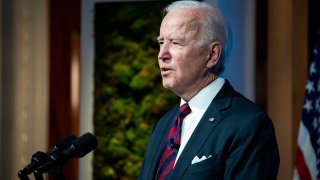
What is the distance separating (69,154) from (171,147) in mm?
386

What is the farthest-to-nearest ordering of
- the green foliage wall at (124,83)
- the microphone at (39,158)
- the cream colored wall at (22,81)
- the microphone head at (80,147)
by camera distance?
the green foliage wall at (124,83), the cream colored wall at (22,81), the microphone head at (80,147), the microphone at (39,158)

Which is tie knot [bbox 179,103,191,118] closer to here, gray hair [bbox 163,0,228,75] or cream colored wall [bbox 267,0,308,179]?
gray hair [bbox 163,0,228,75]

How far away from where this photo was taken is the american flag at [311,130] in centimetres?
311

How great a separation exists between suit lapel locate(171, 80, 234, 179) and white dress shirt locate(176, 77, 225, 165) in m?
0.03

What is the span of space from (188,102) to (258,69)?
1784 mm

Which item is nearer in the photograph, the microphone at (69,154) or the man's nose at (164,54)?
the microphone at (69,154)

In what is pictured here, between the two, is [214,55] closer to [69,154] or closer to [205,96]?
[205,96]

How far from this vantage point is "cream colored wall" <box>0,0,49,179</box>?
3854 mm

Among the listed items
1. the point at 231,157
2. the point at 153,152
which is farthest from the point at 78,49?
the point at 231,157

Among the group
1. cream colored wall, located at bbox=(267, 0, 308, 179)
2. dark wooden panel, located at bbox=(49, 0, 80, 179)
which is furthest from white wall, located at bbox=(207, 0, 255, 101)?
dark wooden panel, located at bbox=(49, 0, 80, 179)

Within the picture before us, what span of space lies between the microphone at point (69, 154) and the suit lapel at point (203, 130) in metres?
0.28

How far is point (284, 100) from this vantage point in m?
3.50

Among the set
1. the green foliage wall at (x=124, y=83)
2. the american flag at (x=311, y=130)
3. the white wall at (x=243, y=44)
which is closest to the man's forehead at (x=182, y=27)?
the american flag at (x=311, y=130)

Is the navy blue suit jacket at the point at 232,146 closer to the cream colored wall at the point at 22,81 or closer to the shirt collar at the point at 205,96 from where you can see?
the shirt collar at the point at 205,96
